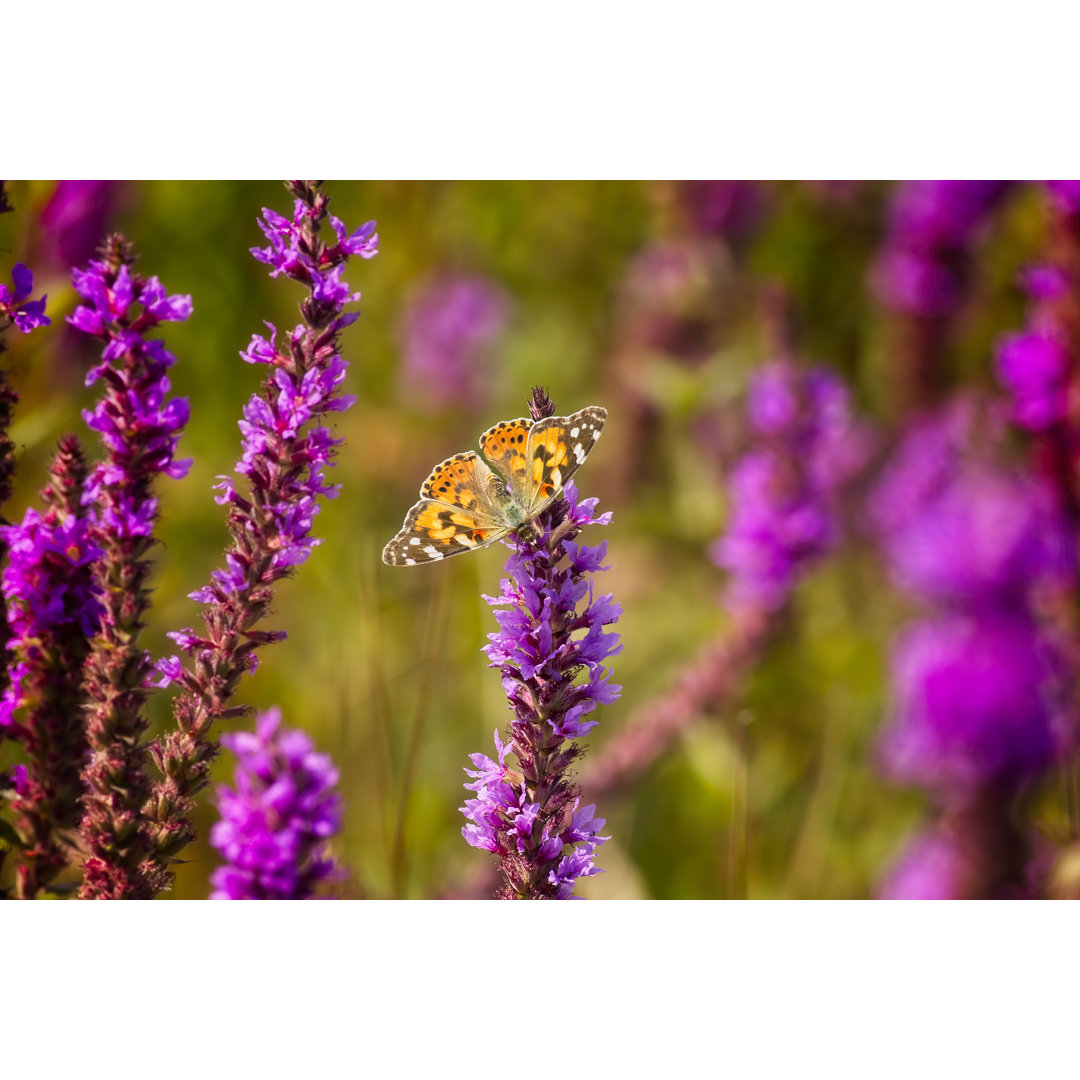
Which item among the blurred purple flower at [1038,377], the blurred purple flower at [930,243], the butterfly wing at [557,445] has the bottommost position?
the butterfly wing at [557,445]

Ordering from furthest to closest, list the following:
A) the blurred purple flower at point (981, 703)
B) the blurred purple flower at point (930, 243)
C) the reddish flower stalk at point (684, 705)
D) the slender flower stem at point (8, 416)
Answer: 1. the blurred purple flower at point (930, 243)
2. the reddish flower stalk at point (684, 705)
3. the blurred purple flower at point (981, 703)
4. the slender flower stem at point (8, 416)

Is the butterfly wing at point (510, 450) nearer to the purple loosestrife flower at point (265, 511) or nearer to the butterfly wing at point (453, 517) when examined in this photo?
the butterfly wing at point (453, 517)

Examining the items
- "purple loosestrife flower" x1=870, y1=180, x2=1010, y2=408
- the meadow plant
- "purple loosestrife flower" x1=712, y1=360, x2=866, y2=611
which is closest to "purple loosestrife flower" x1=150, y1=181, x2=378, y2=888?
the meadow plant

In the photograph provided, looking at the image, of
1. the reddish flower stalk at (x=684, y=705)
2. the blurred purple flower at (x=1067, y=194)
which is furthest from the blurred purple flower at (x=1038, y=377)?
the reddish flower stalk at (x=684, y=705)

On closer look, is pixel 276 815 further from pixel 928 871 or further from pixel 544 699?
pixel 928 871

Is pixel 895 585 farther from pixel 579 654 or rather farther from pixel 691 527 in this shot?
pixel 579 654

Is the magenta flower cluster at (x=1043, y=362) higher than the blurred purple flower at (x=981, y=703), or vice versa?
the magenta flower cluster at (x=1043, y=362)

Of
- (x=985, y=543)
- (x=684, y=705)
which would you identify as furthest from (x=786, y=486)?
(x=684, y=705)

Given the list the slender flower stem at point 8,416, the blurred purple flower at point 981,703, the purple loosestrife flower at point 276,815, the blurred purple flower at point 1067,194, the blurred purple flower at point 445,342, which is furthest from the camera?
the blurred purple flower at point 445,342
